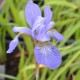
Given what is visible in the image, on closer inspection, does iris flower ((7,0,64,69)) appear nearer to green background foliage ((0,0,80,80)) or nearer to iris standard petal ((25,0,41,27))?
iris standard petal ((25,0,41,27))

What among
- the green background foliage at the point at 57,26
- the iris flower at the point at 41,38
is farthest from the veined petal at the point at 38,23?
the green background foliage at the point at 57,26

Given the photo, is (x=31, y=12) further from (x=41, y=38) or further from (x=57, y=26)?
(x=57, y=26)

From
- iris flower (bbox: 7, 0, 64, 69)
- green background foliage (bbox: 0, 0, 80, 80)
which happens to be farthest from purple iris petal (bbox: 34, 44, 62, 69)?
green background foliage (bbox: 0, 0, 80, 80)

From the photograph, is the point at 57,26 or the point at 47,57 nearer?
the point at 47,57

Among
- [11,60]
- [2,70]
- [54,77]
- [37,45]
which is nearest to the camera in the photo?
[37,45]

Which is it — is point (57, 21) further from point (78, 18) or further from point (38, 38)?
point (38, 38)

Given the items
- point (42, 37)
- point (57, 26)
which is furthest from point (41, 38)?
point (57, 26)

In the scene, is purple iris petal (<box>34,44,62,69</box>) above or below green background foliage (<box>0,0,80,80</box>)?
above

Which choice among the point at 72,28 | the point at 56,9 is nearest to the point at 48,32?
the point at 72,28
